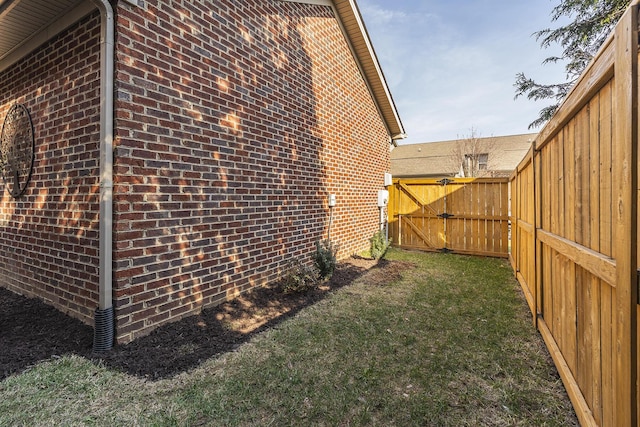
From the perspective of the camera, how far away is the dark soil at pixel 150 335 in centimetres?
247

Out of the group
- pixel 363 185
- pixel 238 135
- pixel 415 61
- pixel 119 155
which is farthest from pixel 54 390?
pixel 415 61

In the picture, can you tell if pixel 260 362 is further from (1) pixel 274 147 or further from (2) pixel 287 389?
(1) pixel 274 147

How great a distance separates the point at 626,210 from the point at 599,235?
18.0 inches

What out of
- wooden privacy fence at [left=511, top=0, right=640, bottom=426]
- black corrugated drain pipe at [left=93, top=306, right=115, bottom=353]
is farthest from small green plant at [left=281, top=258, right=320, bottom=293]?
wooden privacy fence at [left=511, top=0, right=640, bottom=426]

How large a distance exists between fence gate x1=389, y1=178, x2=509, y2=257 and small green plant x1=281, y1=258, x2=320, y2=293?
475cm

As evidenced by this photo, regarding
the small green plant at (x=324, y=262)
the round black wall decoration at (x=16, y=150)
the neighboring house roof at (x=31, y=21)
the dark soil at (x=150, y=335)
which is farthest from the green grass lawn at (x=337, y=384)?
the neighboring house roof at (x=31, y=21)

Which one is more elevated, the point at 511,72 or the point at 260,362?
the point at 511,72

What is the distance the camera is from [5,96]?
12.9ft

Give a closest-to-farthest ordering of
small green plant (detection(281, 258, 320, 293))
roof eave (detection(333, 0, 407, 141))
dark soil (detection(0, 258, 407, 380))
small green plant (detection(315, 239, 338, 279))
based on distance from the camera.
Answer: dark soil (detection(0, 258, 407, 380)) → small green plant (detection(281, 258, 320, 293)) → small green plant (detection(315, 239, 338, 279)) → roof eave (detection(333, 0, 407, 141))

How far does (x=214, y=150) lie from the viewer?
11.5 ft

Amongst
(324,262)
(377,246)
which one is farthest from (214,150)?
(377,246)

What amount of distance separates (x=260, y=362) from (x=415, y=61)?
13.6 meters

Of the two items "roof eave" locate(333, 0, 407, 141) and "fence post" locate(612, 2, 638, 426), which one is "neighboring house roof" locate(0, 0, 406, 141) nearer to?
"roof eave" locate(333, 0, 407, 141)

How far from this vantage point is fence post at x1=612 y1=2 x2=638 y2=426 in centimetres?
118
